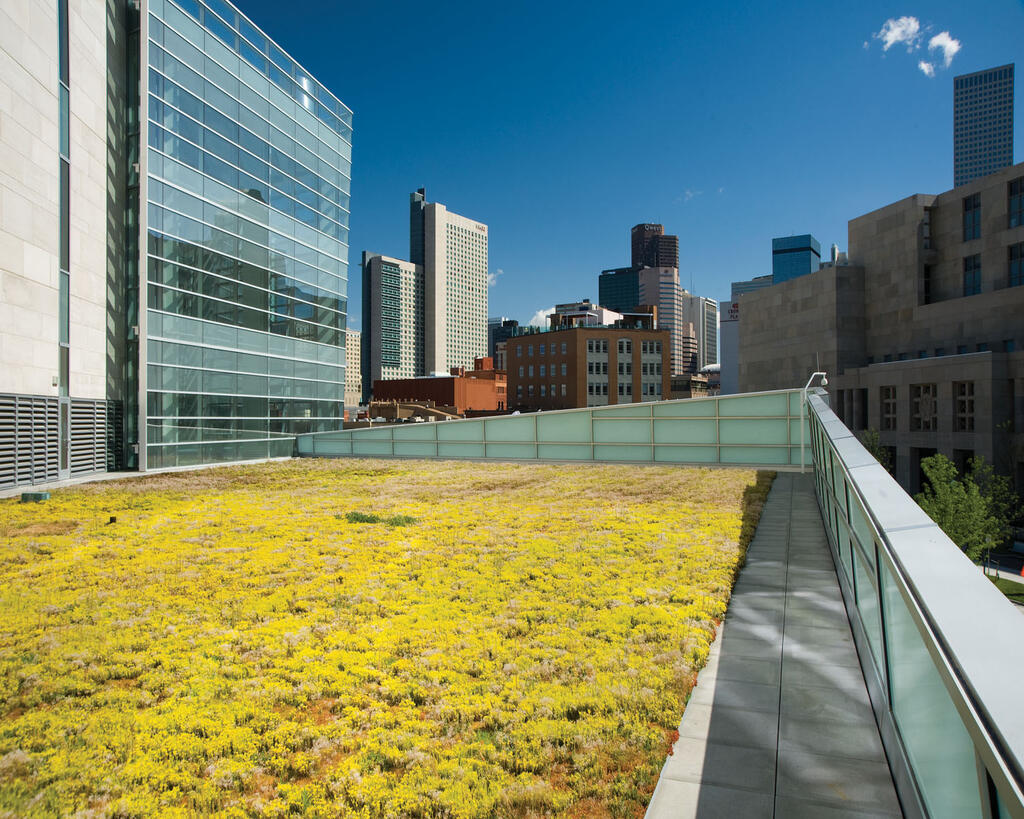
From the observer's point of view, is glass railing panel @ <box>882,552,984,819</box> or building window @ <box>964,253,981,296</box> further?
building window @ <box>964,253,981,296</box>

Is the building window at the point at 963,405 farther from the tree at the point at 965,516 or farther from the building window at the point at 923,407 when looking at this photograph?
the tree at the point at 965,516

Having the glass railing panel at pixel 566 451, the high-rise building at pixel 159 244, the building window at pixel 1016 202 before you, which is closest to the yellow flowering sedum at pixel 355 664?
the glass railing panel at pixel 566 451

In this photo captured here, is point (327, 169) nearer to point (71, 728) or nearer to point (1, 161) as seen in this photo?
point (1, 161)

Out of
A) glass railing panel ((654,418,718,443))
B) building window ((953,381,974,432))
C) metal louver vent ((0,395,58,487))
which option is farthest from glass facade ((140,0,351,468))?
building window ((953,381,974,432))

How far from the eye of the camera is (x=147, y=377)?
31.4 meters

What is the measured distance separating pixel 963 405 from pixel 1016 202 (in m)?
18.8

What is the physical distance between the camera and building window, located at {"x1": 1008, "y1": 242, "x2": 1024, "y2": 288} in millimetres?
48719

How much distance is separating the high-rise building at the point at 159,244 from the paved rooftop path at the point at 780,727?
2708 centimetres

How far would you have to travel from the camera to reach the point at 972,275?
53219 millimetres

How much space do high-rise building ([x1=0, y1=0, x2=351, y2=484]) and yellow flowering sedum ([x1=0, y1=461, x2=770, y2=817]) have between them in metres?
14.6

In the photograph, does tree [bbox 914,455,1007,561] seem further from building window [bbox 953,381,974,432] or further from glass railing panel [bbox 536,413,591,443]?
glass railing panel [bbox 536,413,591,443]

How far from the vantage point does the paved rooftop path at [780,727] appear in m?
4.23

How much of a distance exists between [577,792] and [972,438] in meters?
48.6

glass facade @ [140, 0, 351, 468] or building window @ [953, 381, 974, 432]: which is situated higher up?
glass facade @ [140, 0, 351, 468]
